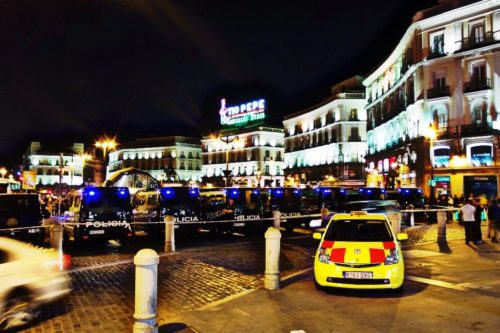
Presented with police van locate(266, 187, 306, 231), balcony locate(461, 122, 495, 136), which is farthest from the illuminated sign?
police van locate(266, 187, 306, 231)

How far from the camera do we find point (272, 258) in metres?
9.71

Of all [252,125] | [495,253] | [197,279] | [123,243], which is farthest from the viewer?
[252,125]

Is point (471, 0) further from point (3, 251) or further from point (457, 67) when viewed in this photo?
point (3, 251)

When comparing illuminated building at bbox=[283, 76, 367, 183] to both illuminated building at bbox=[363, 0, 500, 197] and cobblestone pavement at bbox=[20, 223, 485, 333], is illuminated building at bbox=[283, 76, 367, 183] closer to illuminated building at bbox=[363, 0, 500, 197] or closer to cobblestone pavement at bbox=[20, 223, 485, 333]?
illuminated building at bbox=[363, 0, 500, 197]

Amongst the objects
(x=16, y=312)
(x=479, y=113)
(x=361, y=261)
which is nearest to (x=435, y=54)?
(x=479, y=113)

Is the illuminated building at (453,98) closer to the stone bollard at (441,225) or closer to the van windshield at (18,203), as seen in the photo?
the stone bollard at (441,225)

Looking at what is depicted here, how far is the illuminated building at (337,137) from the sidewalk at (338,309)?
62.2 metres

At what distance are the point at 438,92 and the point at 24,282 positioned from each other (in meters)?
43.3

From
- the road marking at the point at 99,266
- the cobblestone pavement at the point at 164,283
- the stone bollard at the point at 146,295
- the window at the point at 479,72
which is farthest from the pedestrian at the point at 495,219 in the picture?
the window at the point at 479,72

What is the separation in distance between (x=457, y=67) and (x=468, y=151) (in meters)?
7.88

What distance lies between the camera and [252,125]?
341ft

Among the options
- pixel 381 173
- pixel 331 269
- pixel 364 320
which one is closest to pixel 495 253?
pixel 331 269

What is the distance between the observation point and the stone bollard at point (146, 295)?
6.60 meters

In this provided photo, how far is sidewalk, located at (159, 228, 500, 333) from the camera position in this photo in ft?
24.0
